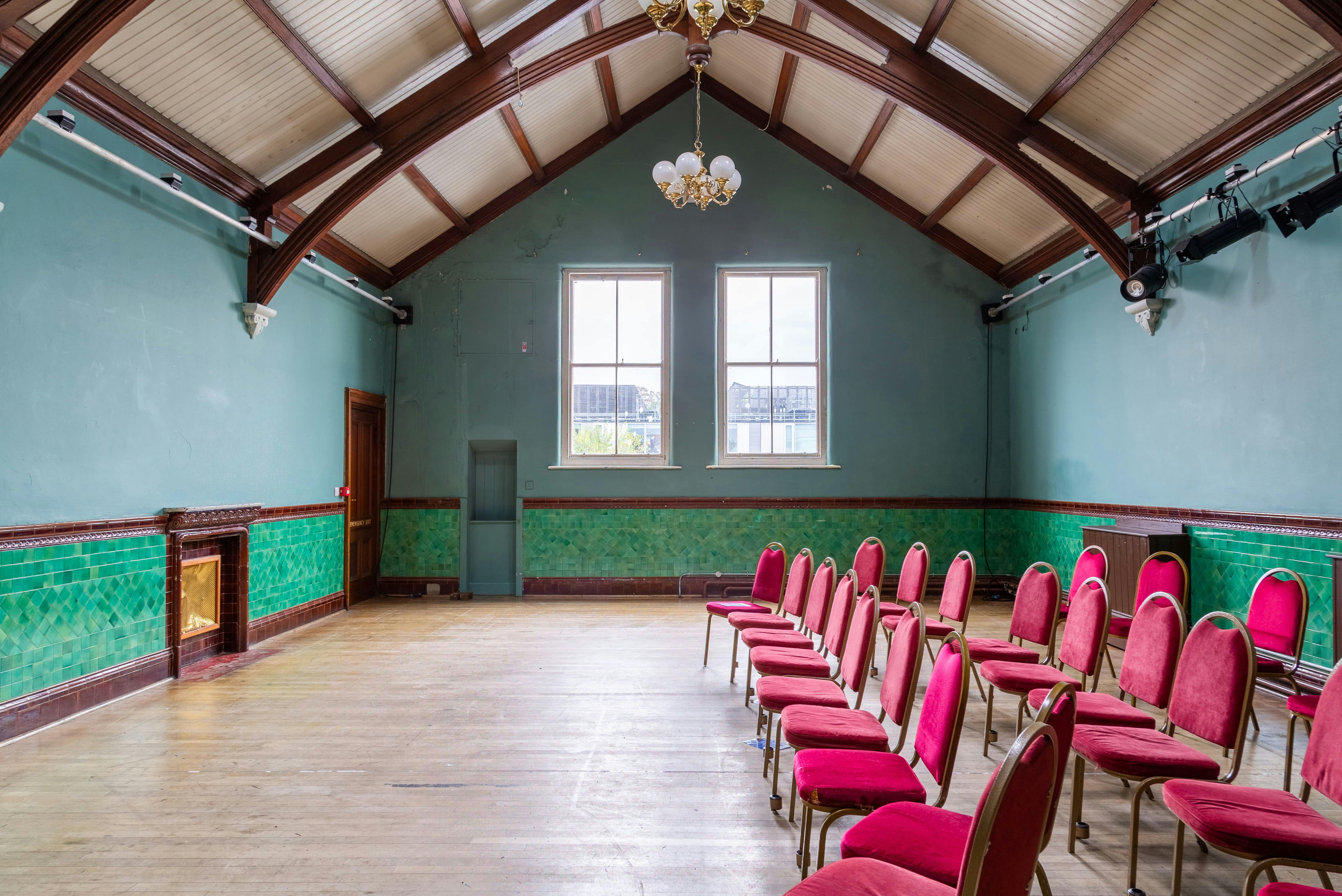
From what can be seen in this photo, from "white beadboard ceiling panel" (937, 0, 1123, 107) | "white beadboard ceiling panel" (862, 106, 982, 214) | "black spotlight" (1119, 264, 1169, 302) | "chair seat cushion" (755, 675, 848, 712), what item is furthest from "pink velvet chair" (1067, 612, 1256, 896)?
"white beadboard ceiling panel" (862, 106, 982, 214)

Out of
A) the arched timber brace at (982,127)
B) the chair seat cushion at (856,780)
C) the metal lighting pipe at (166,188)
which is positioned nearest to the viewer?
the chair seat cushion at (856,780)

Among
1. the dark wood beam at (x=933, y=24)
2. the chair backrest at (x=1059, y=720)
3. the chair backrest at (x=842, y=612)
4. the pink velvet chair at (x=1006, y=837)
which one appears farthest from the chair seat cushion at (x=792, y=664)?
the dark wood beam at (x=933, y=24)

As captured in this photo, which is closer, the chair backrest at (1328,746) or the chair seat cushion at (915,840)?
the chair seat cushion at (915,840)

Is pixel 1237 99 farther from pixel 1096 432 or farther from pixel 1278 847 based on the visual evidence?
pixel 1278 847

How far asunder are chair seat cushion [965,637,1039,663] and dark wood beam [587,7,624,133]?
5.84 meters

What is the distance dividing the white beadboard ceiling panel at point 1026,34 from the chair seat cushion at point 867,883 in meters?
5.71

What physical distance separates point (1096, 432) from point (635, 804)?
20.0ft

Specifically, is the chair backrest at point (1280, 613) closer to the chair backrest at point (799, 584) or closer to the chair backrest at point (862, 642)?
the chair backrest at point (862, 642)

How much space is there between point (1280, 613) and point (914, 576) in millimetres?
2018

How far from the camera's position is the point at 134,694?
5098mm

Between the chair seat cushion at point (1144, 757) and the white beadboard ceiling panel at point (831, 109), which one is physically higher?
the white beadboard ceiling panel at point (831, 109)

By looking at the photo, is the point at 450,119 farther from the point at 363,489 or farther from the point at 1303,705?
the point at 1303,705

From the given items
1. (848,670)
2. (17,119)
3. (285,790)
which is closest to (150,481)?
(17,119)

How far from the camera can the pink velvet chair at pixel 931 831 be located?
1.94 meters
